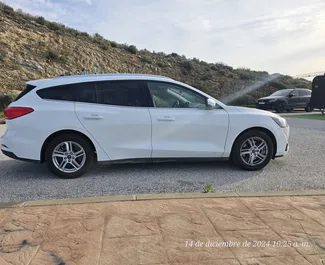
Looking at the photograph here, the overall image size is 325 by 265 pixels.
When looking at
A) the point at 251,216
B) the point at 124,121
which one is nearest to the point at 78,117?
the point at 124,121

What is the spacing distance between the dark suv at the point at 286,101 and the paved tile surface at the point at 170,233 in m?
17.7

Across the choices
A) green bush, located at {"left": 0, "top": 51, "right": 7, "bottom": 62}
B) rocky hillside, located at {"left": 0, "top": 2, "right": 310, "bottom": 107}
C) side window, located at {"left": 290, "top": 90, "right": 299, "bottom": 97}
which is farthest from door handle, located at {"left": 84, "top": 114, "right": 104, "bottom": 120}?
side window, located at {"left": 290, "top": 90, "right": 299, "bottom": 97}

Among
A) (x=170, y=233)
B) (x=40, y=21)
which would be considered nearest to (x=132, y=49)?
(x=40, y=21)

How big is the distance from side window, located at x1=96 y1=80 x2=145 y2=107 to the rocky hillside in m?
14.4

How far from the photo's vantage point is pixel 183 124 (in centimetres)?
509

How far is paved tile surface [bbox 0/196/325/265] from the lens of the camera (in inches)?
105

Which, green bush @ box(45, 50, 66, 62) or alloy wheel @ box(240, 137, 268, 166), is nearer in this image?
alloy wheel @ box(240, 137, 268, 166)

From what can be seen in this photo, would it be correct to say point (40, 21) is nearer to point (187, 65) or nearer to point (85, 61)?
point (85, 61)

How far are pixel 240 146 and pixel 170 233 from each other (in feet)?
8.70

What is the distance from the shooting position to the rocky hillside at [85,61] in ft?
68.1

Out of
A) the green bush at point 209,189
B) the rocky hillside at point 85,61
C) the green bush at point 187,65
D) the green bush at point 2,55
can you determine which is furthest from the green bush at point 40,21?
the green bush at point 209,189

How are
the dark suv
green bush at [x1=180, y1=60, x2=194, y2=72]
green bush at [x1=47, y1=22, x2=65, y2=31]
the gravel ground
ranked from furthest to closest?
green bush at [x1=180, y1=60, x2=194, y2=72], green bush at [x1=47, y1=22, x2=65, y2=31], the dark suv, the gravel ground

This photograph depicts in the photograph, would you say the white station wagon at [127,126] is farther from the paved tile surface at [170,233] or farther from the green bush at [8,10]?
the green bush at [8,10]

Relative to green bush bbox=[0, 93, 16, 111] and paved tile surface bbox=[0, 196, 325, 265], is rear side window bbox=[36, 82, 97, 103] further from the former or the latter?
green bush bbox=[0, 93, 16, 111]
